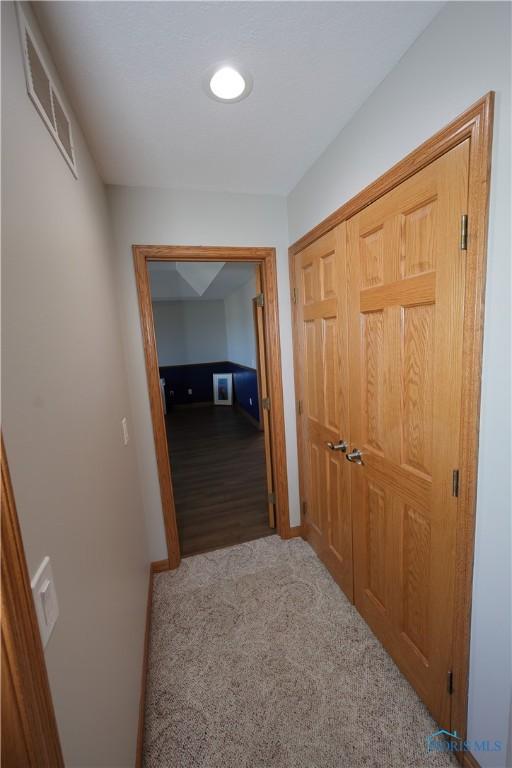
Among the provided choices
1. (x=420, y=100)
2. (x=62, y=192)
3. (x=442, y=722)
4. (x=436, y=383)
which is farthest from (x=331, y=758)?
(x=420, y=100)

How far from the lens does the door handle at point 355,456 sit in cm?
156

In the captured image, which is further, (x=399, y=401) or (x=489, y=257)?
(x=399, y=401)

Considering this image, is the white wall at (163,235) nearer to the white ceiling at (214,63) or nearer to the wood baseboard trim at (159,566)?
the wood baseboard trim at (159,566)

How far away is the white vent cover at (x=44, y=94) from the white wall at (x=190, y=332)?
608 centimetres

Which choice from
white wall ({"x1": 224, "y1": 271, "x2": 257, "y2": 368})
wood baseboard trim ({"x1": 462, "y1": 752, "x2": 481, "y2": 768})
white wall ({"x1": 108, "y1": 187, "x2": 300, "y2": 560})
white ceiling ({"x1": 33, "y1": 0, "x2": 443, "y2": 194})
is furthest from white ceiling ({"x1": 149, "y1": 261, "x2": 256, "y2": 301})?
wood baseboard trim ({"x1": 462, "y1": 752, "x2": 481, "y2": 768})

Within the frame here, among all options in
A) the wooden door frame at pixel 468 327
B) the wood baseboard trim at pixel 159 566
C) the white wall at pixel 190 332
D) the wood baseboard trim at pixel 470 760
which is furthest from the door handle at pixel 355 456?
the white wall at pixel 190 332

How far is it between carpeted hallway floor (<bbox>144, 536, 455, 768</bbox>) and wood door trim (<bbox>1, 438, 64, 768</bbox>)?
1.02 metres

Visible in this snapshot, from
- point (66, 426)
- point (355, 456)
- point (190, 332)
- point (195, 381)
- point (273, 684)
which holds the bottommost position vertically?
point (273, 684)

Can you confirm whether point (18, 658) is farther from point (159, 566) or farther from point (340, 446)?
point (159, 566)

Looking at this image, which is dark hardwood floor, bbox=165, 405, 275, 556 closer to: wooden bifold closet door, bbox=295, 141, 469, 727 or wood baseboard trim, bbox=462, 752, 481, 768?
wooden bifold closet door, bbox=295, 141, 469, 727

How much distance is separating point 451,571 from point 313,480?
1109 mm

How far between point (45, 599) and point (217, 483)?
2.85 meters

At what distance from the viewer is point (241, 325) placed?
6219 mm

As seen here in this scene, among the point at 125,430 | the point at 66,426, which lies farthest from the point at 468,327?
the point at 125,430
